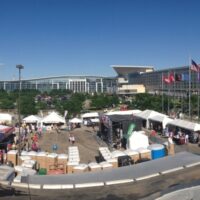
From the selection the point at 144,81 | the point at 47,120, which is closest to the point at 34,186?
the point at 47,120

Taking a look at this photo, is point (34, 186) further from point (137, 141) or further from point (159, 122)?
point (159, 122)

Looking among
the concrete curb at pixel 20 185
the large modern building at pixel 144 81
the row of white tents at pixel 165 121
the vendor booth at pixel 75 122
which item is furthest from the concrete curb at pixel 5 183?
the large modern building at pixel 144 81

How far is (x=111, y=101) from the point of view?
268 ft

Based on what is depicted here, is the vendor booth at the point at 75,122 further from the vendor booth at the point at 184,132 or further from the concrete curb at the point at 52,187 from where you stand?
the concrete curb at the point at 52,187

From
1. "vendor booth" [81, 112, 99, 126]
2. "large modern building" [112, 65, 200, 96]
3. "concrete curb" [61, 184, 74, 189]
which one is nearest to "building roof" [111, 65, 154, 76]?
"large modern building" [112, 65, 200, 96]

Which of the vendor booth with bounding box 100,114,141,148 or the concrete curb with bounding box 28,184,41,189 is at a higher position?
the vendor booth with bounding box 100,114,141,148

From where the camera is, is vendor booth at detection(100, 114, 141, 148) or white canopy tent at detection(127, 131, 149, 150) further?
vendor booth at detection(100, 114, 141, 148)

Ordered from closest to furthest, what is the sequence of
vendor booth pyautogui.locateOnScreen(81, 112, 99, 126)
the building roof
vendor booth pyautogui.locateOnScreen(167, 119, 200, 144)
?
vendor booth pyautogui.locateOnScreen(167, 119, 200, 144) → vendor booth pyautogui.locateOnScreen(81, 112, 99, 126) → the building roof

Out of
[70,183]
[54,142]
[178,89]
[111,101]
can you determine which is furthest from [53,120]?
[178,89]

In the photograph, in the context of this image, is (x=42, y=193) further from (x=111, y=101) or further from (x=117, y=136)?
(x=111, y=101)

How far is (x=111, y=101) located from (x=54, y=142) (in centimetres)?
5094

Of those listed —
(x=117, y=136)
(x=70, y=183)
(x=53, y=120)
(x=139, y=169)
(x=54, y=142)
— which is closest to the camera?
(x=70, y=183)

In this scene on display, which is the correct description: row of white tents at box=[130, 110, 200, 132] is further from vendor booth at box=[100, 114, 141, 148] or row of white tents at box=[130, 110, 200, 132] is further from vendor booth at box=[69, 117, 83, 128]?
vendor booth at box=[69, 117, 83, 128]

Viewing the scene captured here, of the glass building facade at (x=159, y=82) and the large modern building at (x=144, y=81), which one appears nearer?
the glass building facade at (x=159, y=82)
